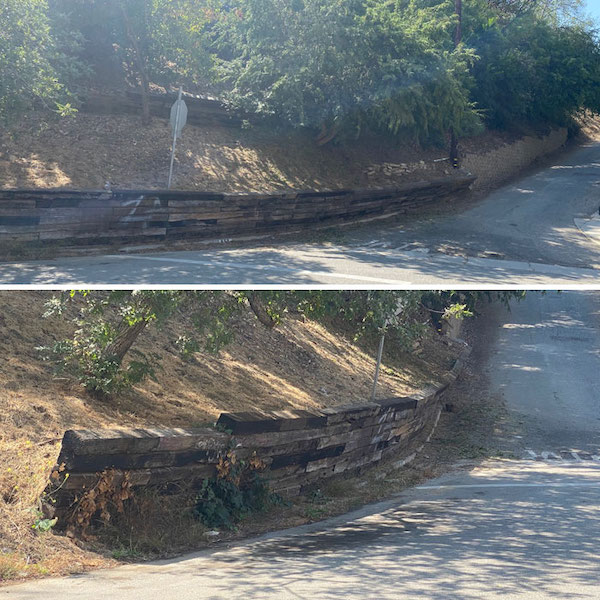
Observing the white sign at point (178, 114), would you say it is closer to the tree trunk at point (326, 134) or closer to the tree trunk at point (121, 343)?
the tree trunk at point (326, 134)

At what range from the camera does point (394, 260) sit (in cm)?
1808

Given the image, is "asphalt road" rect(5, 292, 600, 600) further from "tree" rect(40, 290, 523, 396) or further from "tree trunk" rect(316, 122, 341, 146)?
"tree trunk" rect(316, 122, 341, 146)

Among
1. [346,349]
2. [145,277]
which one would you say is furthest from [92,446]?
[346,349]

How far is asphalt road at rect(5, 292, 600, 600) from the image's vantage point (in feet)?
26.1

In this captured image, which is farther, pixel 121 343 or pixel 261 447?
pixel 121 343

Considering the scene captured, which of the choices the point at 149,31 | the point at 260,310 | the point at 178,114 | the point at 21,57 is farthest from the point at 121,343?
the point at 149,31

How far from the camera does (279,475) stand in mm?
11898

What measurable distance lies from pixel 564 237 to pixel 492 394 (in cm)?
520

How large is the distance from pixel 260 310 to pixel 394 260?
586 centimetres

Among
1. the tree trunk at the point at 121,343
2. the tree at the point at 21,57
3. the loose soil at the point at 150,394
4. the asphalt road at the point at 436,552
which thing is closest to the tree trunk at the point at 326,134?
the loose soil at the point at 150,394

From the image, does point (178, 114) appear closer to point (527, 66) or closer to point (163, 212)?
point (163, 212)

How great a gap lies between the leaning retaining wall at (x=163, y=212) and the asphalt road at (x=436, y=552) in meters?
8.64

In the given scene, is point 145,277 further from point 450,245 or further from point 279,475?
point 450,245

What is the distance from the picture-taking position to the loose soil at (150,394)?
893 cm
